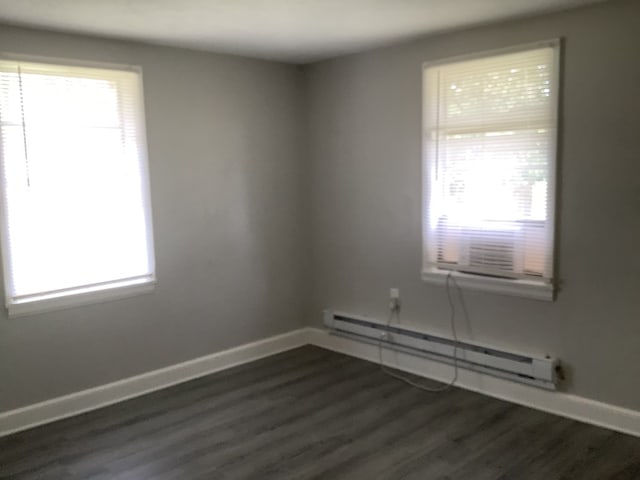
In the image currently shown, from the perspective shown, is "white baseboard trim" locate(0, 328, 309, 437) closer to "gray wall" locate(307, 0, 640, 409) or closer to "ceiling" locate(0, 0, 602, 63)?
"gray wall" locate(307, 0, 640, 409)

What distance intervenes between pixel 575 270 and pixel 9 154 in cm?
332

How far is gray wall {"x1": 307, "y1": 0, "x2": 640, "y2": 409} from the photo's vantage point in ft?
10.5

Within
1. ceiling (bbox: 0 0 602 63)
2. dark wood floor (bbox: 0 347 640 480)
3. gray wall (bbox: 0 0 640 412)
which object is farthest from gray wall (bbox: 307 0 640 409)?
dark wood floor (bbox: 0 347 640 480)

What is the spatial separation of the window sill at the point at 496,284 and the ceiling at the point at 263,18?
1.57m

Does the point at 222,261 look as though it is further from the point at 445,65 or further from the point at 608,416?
the point at 608,416

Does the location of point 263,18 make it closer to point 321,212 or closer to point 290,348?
point 321,212

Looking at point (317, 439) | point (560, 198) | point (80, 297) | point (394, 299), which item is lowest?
point (317, 439)

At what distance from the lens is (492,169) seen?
3666 mm

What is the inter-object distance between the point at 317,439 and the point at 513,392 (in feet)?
4.29

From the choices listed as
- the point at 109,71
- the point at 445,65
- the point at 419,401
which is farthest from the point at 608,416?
the point at 109,71

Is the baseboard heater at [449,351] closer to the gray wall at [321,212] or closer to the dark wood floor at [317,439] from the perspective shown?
the gray wall at [321,212]

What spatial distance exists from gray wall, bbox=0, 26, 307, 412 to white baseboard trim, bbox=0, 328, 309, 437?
0.05 meters

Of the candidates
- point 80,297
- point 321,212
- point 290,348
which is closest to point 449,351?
point 290,348

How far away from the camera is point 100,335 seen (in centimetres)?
381
